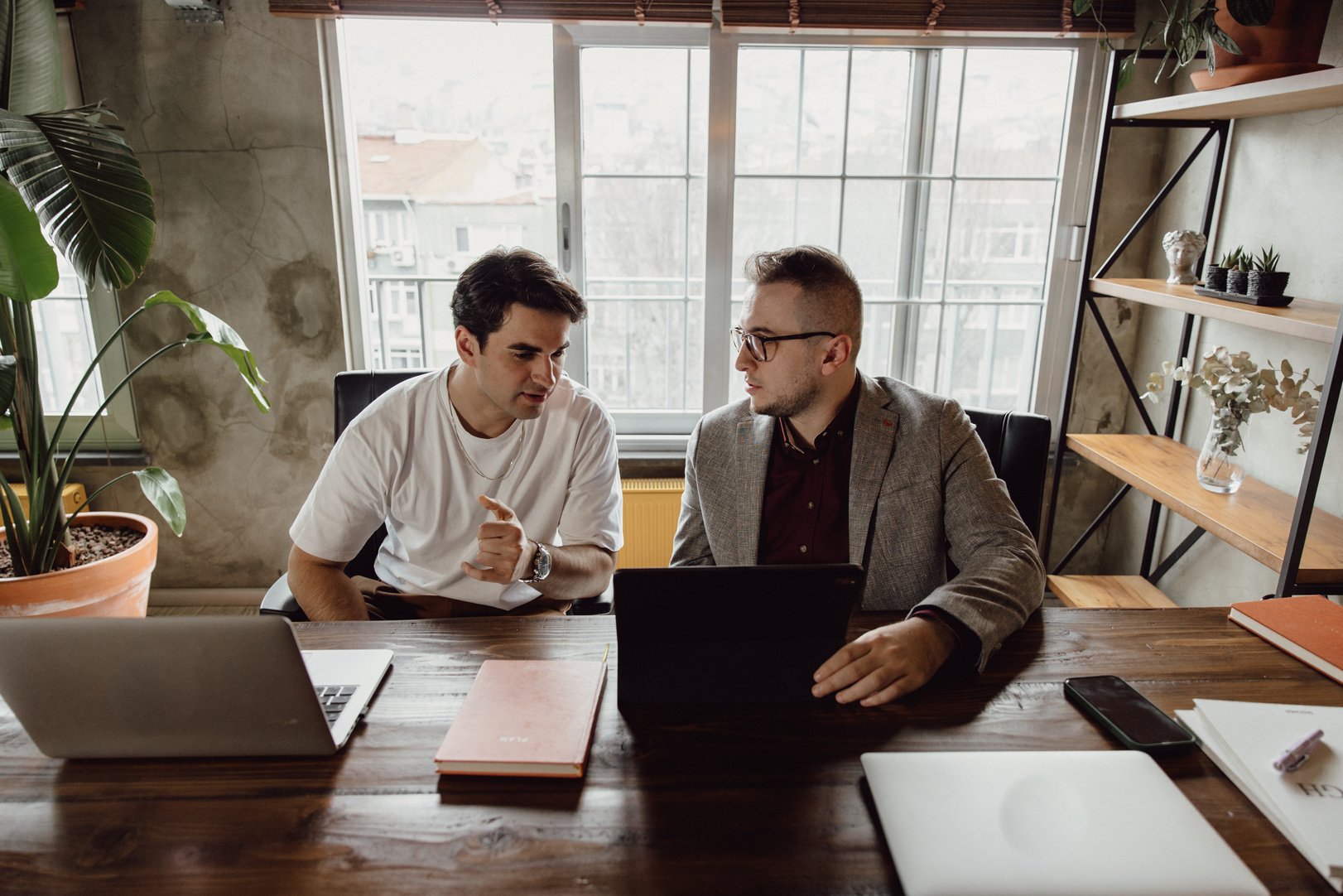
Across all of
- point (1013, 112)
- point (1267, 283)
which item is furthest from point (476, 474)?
point (1013, 112)

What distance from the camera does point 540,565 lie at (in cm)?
155

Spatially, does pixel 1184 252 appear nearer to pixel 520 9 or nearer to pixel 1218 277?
pixel 1218 277

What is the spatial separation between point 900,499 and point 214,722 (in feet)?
3.74

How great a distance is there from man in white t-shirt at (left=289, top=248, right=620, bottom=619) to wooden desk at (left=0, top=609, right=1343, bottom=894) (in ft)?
1.97

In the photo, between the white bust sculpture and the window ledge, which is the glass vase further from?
the window ledge

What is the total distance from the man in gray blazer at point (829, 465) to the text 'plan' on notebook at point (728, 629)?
474 mm

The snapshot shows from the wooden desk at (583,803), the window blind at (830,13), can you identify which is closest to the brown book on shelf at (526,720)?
the wooden desk at (583,803)

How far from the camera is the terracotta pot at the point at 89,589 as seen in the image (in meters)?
1.96

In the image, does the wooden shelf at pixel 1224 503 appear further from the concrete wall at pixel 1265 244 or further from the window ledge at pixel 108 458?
the window ledge at pixel 108 458

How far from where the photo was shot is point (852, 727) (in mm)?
979

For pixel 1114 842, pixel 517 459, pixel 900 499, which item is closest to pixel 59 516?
pixel 517 459

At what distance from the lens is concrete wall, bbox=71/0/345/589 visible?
2438 mm

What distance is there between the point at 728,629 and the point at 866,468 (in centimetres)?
62

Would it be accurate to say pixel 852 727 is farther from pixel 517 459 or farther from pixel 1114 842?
pixel 517 459
